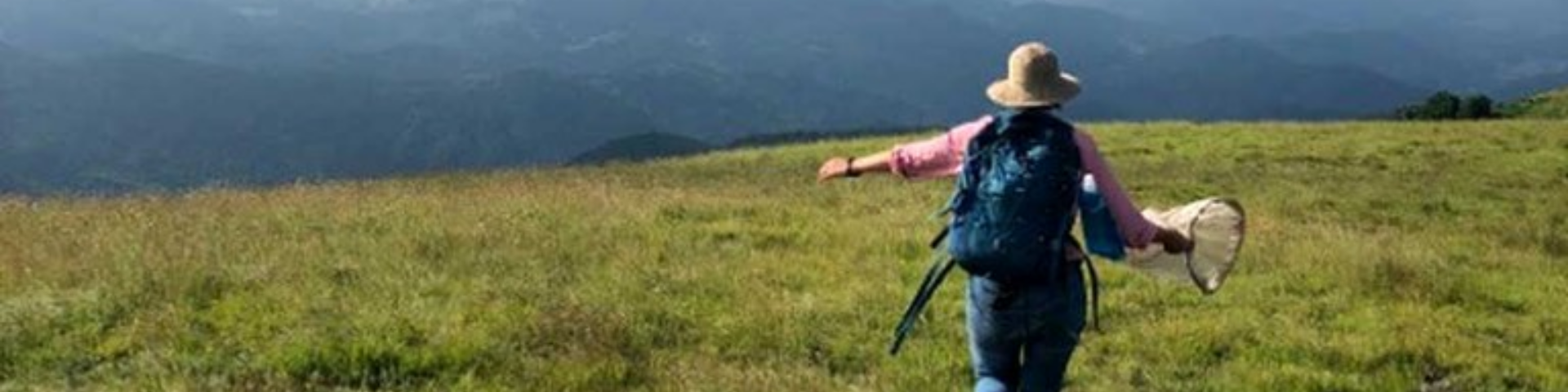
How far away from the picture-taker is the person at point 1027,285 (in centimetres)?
754

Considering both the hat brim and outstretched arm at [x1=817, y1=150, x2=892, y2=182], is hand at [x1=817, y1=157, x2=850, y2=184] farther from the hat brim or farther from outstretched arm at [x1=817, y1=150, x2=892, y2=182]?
the hat brim

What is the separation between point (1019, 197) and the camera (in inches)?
294

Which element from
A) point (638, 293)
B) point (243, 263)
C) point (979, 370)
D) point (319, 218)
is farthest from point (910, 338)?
point (319, 218)

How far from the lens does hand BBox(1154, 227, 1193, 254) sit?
8.25 m

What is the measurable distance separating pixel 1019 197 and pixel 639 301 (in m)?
6.73

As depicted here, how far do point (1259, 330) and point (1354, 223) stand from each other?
12.0 metres

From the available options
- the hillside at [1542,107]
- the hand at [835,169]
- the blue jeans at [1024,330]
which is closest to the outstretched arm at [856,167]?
the hand at [835,169]

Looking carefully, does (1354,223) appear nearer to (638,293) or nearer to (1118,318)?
(1118,318)

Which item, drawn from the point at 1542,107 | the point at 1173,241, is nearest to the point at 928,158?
the point at 1173,241

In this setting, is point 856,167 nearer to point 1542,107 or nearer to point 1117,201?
point 1117,201

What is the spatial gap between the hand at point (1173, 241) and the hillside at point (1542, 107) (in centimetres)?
6276

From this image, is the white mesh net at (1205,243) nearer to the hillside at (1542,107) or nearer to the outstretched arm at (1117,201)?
the outstretched arm at (1117,201)

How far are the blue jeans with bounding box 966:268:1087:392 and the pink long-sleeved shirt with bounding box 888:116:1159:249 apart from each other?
36 cm

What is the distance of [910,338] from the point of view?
12664mm
